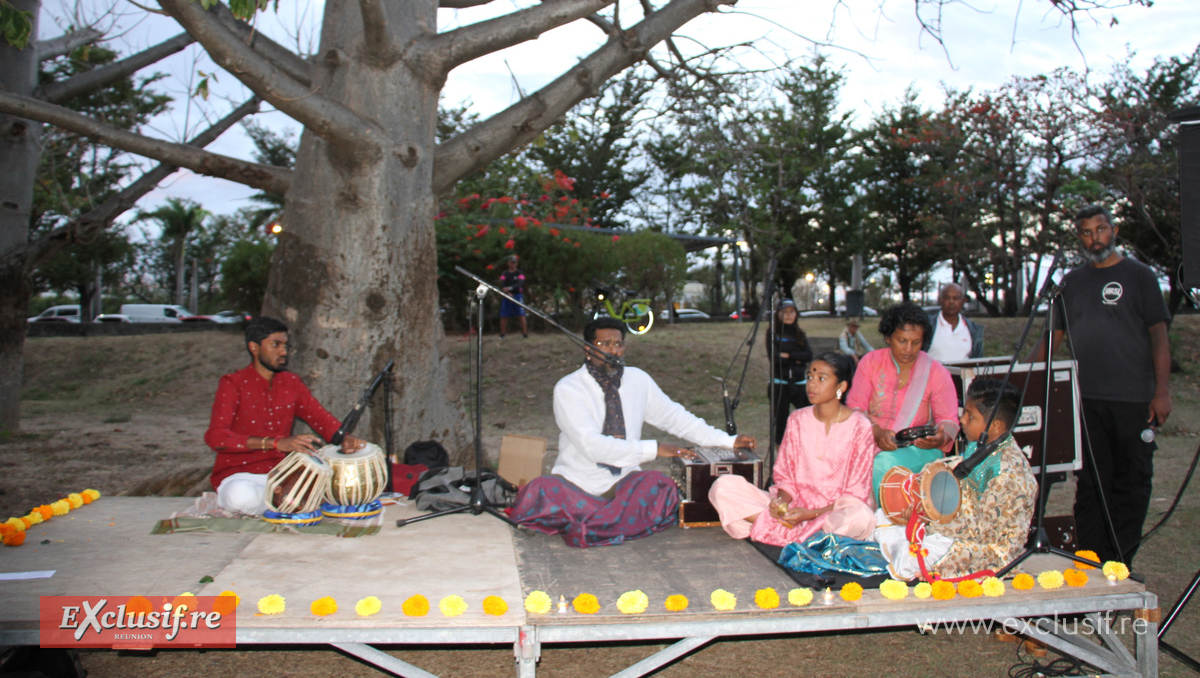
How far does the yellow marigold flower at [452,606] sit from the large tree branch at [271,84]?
321 centimetres

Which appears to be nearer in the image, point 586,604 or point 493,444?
point 586,604

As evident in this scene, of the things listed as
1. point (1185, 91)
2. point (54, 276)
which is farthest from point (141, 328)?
point (1185, 91)

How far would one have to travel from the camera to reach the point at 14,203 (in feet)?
29.1

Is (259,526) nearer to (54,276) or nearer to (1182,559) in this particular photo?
(1182,559)

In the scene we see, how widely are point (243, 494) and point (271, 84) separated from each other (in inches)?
92.7

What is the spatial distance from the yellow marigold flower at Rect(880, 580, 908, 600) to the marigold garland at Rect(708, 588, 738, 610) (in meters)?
0.59

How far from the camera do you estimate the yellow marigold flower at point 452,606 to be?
2898mm

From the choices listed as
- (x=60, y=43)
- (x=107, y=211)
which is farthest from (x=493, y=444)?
(x=60, y=43)

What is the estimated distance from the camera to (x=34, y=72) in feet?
29.1

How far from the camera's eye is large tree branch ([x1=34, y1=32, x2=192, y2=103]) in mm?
8398

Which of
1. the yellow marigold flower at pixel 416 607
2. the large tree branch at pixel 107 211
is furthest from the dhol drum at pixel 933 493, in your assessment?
the large tree branch at pixel 107 211

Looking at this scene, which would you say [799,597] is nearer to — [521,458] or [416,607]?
[416,607]

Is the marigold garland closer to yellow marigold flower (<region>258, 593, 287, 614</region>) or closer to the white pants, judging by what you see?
yellow marigold flower (<region>258, 593, 287, 614</region>)

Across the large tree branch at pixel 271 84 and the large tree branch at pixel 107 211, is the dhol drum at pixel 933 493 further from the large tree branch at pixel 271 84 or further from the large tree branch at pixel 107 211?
the large tree branch at pixel 107 211
